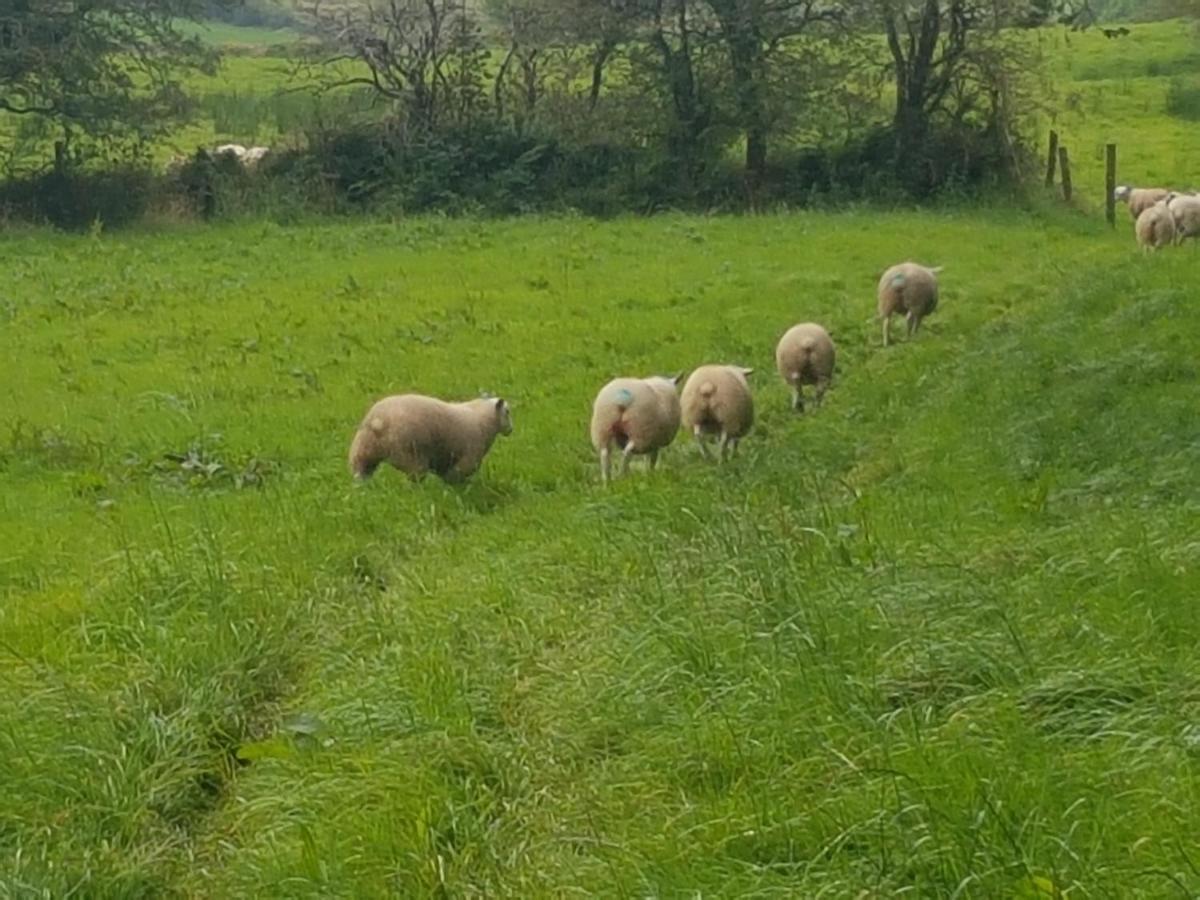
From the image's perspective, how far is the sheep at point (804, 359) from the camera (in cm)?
1559

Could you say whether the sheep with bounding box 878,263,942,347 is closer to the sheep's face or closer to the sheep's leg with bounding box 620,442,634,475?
the sheep's leg with bounding box 620,442,634,475

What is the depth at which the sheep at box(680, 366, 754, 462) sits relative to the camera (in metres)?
13.5

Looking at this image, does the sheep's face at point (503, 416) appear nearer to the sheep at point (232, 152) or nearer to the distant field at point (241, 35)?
the sheep at point (232, 152)

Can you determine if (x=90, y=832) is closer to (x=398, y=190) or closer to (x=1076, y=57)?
(x=398, y=190)

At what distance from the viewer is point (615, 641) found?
7176 millimetres

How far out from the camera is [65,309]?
21.1 meters

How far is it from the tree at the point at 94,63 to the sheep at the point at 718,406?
23844 mm

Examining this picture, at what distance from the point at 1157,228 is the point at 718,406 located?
48.5ft

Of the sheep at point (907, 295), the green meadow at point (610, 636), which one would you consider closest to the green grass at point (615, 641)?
the green meadow at point (610, 636)

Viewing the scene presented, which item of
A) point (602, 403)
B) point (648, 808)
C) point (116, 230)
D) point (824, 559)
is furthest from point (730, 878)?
point (116, 230)

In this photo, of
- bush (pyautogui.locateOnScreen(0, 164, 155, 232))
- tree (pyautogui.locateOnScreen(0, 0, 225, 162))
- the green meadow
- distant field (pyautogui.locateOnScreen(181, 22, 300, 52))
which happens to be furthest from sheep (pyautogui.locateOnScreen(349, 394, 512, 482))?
distant field (pyautogui.locateOnScreen(181, 22, 300, 52))

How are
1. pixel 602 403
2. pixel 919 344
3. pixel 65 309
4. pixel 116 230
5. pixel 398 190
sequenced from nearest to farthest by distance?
pixel 602 403, pixel 919 344, pixel 65 309, pixel 116 230, pixel 398 190

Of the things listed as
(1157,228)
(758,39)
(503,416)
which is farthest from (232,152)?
(503,416)

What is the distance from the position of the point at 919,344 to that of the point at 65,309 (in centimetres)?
1106
